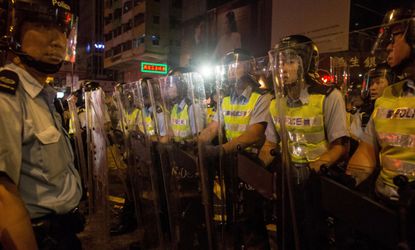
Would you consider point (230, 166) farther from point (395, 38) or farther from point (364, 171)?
point (395, 38)

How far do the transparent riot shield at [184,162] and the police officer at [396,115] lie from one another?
1236 mm

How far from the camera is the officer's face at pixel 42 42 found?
6.18ft

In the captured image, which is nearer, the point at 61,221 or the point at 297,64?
the point at 61,221

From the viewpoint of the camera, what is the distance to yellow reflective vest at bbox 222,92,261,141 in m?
3.37

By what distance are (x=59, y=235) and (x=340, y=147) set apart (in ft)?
6.95

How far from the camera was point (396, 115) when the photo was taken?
6.85 feet

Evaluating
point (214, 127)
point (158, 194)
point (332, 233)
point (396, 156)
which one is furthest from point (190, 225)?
point (396, 156)

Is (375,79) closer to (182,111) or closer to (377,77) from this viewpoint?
(377,77)

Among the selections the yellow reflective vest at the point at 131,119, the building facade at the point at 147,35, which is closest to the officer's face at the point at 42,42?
the yellow reflective vest at the point at 131,119

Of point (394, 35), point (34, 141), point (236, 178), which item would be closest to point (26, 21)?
point (34, 141)

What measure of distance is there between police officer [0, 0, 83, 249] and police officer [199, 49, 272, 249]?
1205mm

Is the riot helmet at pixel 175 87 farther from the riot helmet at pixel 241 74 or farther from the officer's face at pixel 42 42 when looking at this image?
the officer's face at pixel 42 42

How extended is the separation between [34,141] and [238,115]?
2.11 meters

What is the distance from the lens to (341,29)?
373 inches
